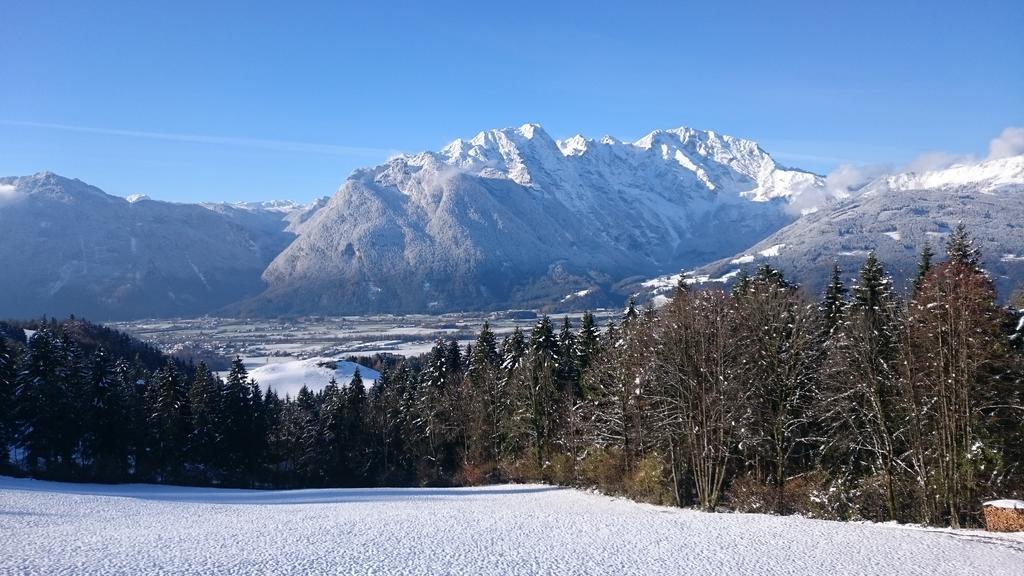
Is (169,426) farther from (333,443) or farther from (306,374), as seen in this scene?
(306,374)

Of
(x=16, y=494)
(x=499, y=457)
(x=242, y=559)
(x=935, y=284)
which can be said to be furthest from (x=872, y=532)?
(x=16, y=494)

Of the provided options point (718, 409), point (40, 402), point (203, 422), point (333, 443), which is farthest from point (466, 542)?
point (333, 443)

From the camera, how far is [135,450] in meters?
50.3

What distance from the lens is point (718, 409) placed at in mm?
27219

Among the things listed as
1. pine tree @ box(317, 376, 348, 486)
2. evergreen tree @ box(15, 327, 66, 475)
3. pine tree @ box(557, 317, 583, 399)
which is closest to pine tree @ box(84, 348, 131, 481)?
evergreen tree @ box(15, 327, 66, 475)

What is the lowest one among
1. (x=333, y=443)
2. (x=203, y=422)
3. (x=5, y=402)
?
(x=333, y=443)

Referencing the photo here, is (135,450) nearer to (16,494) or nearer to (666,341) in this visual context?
(16,494)

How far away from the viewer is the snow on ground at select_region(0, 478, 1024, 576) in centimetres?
1612

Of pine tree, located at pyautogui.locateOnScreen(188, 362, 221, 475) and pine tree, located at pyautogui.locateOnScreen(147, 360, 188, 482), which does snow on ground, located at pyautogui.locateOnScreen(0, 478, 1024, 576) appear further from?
pine tree, located at pyautogui.locateOnScreen(188, 362, 221, 475)

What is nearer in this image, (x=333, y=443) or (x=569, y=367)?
(x=569, y=367)

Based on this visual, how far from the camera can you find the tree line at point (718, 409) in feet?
76.2

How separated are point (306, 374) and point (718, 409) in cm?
9188

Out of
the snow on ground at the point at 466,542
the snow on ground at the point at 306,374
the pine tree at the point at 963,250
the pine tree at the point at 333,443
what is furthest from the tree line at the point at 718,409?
the snow on ground at the point at 306,374

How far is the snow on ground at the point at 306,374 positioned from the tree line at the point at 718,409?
48.6m
